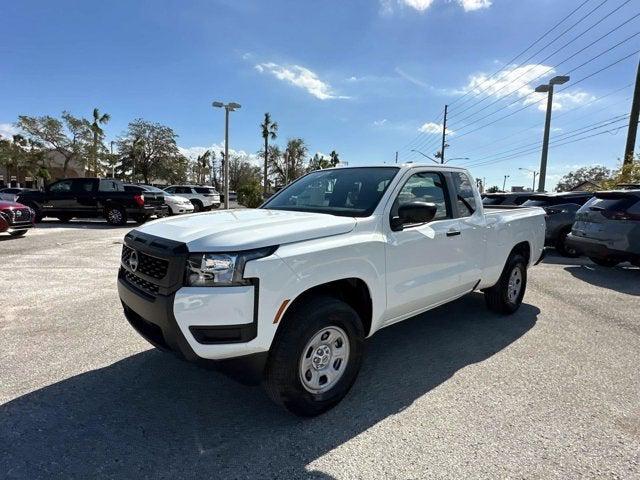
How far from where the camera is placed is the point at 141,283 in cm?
289

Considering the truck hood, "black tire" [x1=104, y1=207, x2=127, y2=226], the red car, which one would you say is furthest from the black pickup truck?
the truck hood

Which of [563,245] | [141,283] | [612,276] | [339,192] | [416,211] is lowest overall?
[612,276]

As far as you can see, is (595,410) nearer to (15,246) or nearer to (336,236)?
(336,236)

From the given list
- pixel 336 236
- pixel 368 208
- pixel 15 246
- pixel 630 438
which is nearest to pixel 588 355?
pixel 630 438

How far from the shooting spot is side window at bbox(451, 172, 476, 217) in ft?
14.2

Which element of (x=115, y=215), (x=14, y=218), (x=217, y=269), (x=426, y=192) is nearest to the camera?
(x=217, y=269)

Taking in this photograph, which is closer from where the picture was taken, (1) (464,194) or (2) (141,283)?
(2) (141,283)

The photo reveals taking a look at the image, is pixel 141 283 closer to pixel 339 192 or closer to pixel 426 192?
pixel 339 192

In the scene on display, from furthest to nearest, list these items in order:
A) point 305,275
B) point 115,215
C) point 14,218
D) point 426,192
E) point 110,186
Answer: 1. point 110,186
2. point 115,215
3. point 14,218
4. point 426,192
5. point 305,275

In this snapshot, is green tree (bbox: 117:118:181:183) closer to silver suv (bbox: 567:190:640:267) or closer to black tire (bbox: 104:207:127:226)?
black tire (bbox: 104:207:127:226)

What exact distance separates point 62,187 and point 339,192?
1679 cm

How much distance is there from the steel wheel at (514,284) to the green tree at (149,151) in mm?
49080

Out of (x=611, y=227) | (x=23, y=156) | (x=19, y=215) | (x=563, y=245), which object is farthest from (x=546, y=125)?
(x=23, y=156)

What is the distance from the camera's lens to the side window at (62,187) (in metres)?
16.6
